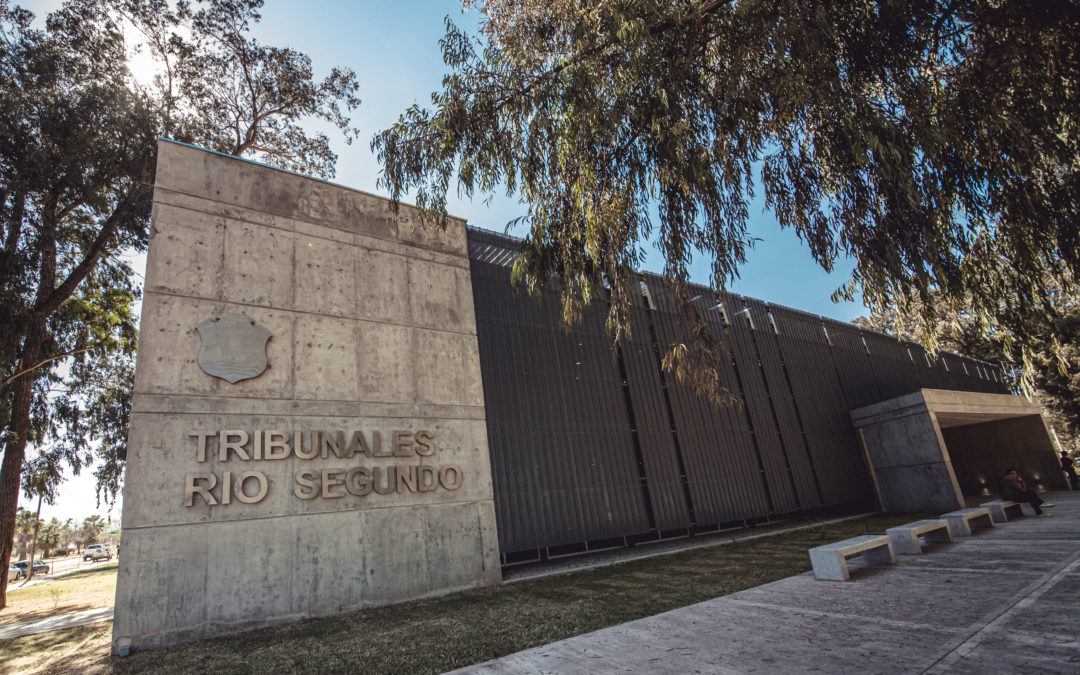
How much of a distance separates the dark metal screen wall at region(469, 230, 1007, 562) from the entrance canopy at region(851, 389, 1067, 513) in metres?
0.88

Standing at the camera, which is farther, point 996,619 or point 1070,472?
point 1070,472

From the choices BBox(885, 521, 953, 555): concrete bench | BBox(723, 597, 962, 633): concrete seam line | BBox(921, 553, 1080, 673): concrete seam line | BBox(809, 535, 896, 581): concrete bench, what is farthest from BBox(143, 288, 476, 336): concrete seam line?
BBox(921, 553, 1080, 673): concrete seam line

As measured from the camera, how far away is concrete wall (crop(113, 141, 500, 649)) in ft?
22.6

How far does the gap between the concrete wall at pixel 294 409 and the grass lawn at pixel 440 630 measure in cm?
66

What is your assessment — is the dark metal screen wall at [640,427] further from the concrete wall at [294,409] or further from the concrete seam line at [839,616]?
the concrete seam line at [839,616]

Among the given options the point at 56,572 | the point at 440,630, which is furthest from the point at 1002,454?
the point at 56,572

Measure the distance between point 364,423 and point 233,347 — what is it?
2344 millimetres

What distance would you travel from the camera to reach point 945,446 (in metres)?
16.5

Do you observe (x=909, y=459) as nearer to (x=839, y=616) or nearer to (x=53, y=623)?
(x=839, y=616)

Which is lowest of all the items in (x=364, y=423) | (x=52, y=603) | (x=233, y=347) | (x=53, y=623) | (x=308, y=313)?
(x=53, y=623)

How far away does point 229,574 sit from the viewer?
701cm

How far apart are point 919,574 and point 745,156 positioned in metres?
5.48

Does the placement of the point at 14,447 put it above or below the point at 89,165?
below

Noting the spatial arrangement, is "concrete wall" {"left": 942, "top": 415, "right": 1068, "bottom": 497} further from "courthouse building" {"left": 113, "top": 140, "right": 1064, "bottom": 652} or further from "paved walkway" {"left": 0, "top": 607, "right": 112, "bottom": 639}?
"paved walkway" {"left": 0, "top": 607, "right": 112, "bottom": 639}
